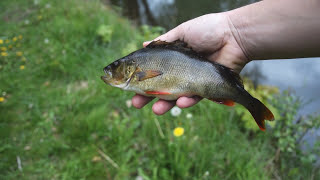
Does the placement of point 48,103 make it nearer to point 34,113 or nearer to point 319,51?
point 34,113

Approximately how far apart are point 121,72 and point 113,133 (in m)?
1.19

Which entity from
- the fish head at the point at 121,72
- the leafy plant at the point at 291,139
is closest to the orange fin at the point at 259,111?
the fish head at the point at 121,72

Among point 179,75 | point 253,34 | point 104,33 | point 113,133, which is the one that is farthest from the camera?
point 104,33

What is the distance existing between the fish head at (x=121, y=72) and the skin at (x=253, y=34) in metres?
0.31

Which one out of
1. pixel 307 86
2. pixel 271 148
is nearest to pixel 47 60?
pixel 271 148

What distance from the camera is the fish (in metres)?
2.23

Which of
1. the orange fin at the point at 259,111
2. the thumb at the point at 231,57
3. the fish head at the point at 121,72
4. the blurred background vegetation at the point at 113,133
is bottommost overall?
the blurred background vegetation at the point at 113,133

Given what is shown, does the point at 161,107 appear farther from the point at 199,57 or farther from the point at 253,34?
the point at 253,34

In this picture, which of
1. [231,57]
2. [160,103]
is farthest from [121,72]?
[231,57]

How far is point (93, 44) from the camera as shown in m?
5.05

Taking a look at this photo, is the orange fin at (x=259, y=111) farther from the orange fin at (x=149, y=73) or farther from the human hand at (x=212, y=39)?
the orange fin at (x=149, y=73)

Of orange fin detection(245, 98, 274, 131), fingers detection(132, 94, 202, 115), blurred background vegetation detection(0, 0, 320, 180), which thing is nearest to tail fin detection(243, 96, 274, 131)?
orange fin detection(245, 98, 274, 131)

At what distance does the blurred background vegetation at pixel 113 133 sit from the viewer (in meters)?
2.93

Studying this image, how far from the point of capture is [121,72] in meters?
2.32
